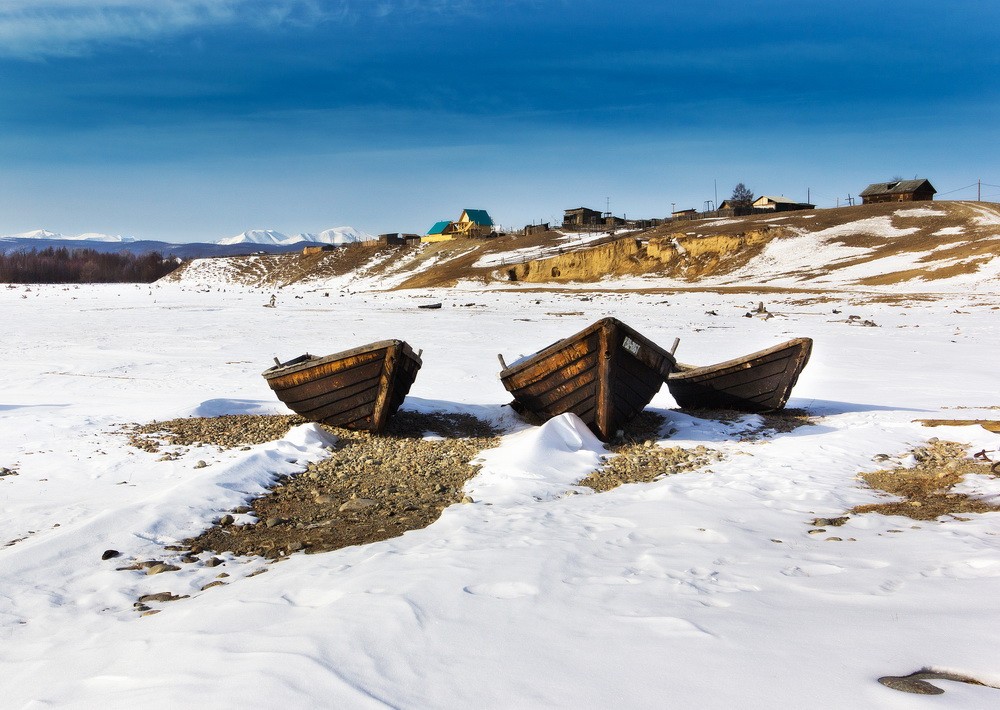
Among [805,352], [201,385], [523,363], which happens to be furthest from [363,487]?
[201,385]

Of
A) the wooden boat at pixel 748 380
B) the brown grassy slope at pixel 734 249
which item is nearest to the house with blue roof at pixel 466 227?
the brown grassy slope at pixel 734 249

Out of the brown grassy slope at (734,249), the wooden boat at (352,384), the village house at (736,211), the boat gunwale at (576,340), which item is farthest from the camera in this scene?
the village house at (736,211)

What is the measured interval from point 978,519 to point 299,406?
28.0 ft

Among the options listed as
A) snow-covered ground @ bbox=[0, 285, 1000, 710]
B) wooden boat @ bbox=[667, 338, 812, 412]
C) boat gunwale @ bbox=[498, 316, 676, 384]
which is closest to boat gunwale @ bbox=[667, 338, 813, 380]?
wooden boat @ bbox=[667, 338, 812, 412]

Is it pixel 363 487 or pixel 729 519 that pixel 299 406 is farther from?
pixel 729 519

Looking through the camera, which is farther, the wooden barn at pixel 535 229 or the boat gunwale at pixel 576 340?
the wooden barn at pixel 535 229

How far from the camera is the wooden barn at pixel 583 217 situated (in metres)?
104

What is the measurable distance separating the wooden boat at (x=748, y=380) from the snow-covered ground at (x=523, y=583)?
0.83 meters

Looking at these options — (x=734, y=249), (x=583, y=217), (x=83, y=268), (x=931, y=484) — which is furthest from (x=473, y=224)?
(x=931, y=484)

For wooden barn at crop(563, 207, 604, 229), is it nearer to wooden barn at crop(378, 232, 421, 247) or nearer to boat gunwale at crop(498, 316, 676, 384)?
wooden barn at crop(378, 232, 421, 247)

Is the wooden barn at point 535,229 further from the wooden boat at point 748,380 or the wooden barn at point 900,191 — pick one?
the wooden boat at point 748,380

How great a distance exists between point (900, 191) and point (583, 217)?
4073 centimetres

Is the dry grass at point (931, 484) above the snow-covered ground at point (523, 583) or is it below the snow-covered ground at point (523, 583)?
below

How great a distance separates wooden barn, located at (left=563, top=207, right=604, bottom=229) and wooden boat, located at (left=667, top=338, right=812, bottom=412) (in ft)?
304
